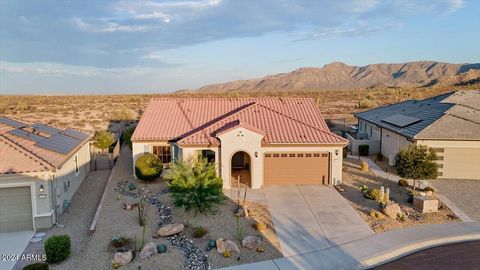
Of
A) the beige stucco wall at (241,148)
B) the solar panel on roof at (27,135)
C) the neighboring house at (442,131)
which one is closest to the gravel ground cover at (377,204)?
the neighboring house at (442,131)

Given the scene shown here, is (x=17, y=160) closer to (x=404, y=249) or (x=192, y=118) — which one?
(x=192, y=118)

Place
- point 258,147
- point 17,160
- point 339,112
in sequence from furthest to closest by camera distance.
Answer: point 339,112, point 258,147, point 17,160

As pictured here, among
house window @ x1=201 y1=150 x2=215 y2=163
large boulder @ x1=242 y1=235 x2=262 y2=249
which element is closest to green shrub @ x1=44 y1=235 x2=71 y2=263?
large boulder @ x1=242 y1=235 x2=262 y2=249

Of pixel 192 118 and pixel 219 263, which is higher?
pixel 192 118

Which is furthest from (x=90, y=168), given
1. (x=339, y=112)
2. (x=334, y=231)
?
(x=339, y=112)

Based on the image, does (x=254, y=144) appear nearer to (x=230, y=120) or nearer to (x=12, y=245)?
(x=230, y=120)

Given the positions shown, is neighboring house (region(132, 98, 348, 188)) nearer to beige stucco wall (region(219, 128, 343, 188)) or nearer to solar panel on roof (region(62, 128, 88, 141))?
beige stucco wall (region(219, 128, 343, 188))

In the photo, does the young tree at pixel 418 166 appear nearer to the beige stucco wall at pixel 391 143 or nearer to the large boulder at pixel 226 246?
the beige stucco wall at pixel 391 143
